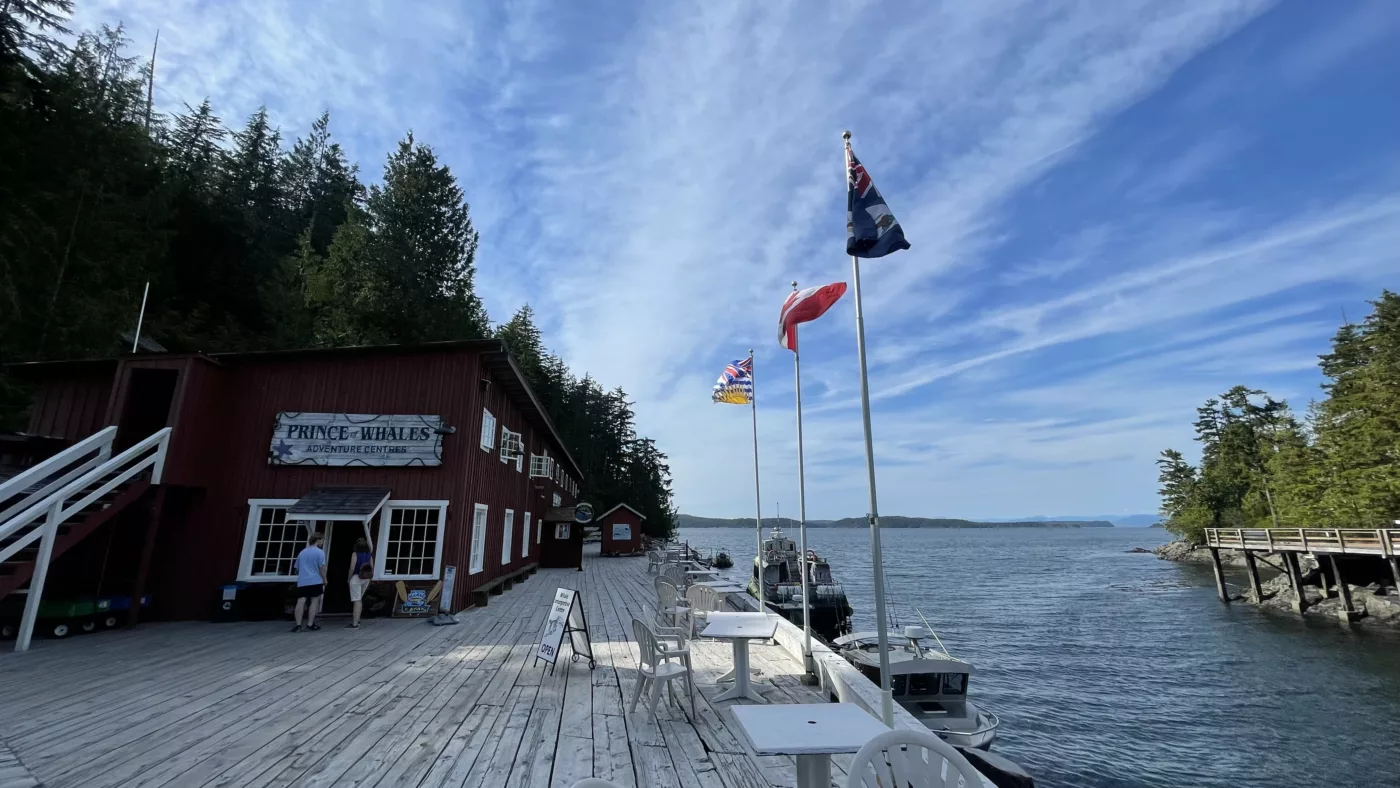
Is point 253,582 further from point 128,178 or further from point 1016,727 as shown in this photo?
point 128,178

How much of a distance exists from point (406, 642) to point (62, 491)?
4.99 metres

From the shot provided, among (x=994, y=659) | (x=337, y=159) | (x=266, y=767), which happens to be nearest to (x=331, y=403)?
(x=266, y=767)

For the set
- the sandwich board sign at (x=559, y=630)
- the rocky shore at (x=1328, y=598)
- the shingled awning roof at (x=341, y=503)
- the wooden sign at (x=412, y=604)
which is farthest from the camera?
the rocky shore at (x=1328, y=598)

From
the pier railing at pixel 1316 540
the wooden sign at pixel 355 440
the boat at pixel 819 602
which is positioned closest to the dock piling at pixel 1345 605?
the pier railing at pixel 1316 540

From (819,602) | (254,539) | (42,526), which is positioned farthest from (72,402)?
(819,602)

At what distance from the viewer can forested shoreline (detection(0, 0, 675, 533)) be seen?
1359 centimetres

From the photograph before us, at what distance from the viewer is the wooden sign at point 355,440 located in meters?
11.6

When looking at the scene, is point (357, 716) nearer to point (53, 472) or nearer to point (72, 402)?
point (53, 472)

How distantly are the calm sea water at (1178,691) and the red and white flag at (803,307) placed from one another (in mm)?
9185

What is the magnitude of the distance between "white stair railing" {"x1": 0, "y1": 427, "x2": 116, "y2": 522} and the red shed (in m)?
22.9

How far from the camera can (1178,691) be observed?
641 inches

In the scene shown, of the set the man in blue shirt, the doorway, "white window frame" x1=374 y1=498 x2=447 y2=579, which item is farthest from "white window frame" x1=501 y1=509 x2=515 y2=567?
the doorway

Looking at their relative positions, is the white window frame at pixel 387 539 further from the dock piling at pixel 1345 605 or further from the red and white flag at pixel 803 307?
the dock piling at pixel 1345 605

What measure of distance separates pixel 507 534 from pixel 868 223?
1409 cm
